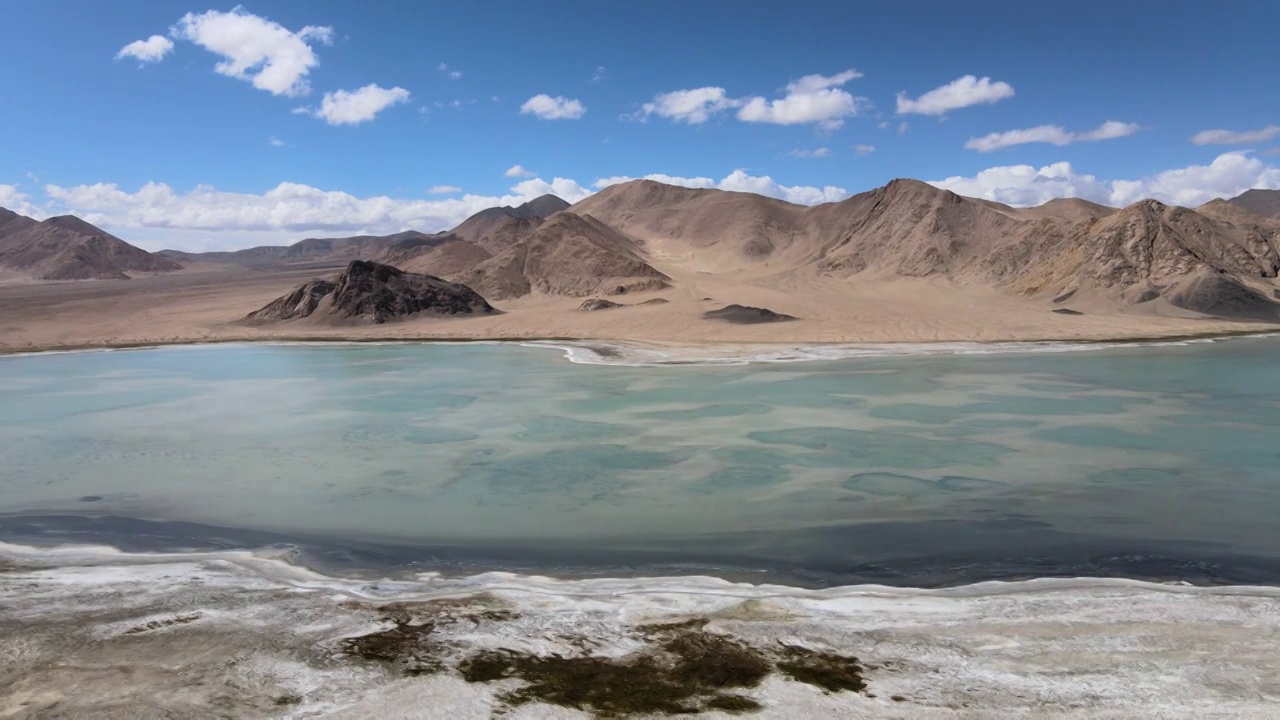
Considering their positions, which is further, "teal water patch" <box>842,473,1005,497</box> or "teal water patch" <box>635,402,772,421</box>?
"teal water patch" <box>635,402,772,421</box>

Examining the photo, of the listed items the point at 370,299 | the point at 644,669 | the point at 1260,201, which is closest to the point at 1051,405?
the point at 644,669

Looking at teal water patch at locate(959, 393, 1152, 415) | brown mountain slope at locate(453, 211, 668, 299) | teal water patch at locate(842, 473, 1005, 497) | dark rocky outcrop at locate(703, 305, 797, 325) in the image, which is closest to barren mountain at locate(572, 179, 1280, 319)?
brown mountain slope at locate(453, 211, 668, 299)

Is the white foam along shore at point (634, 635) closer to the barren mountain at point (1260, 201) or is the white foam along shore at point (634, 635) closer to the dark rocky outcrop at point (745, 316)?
the dark rocky outcrop at point (745, 316)

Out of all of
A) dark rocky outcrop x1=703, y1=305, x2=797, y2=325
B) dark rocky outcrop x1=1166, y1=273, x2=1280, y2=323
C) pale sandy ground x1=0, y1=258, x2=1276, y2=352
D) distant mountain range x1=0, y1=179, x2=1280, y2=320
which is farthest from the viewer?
distant mountain range x1=0, y1=179, x2=1280, y2=320

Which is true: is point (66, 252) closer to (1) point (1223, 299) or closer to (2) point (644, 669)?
(1) point (1223, 299)

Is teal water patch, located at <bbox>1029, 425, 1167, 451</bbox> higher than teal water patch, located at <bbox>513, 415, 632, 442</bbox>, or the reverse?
teal water patch, located at <bbox>1029, 425, 1167, 451</bbox>

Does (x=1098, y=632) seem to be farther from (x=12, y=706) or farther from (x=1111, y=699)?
(x=12, y=706)

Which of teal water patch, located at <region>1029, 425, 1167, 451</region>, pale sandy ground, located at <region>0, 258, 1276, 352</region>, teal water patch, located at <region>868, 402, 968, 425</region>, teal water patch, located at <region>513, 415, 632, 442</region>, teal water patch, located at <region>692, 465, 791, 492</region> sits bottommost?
teal water patch, located at <region>692, 465, 791, 492</region>

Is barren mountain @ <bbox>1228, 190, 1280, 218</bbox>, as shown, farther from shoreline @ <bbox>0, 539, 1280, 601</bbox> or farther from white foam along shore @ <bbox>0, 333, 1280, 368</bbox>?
shoreline @ <bbox>0, 539, 1280, 601</bbox>
